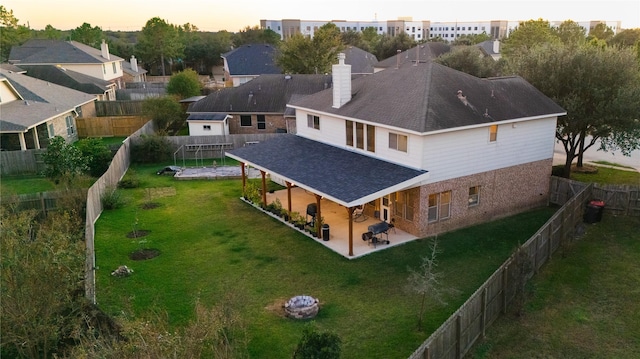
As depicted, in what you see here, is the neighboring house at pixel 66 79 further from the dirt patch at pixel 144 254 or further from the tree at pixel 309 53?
the dirt patch at pixel 144 254

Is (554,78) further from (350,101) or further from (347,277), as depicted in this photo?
(347,277)

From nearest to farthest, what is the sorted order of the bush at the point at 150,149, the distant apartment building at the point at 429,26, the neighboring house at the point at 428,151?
the neighboring house at the point at 428,151 → the bush at the point at 150,149 → the distant apartment building at the point at 429,26

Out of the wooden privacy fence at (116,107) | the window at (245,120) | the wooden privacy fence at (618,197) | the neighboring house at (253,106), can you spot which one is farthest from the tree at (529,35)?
the wooden privacy fence at (116,107)

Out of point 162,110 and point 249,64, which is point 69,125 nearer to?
point 162,110

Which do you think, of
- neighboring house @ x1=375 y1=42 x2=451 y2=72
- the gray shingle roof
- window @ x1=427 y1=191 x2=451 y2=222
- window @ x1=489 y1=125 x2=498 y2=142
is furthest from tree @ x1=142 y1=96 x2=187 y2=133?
neighboring house @ x1=375 y1=42 x2=451 y2=72

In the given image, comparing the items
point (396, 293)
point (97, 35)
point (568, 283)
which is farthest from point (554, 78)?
point (97, 35)

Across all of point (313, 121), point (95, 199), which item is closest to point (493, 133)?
point (313, 121)

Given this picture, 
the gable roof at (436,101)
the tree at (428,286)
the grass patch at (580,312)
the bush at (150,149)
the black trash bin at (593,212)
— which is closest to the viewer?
the grass patch at (580,312)
